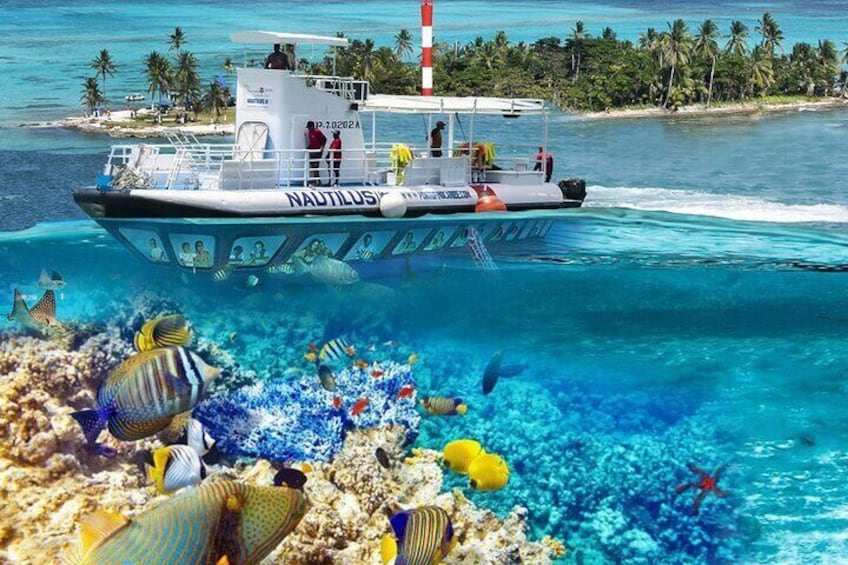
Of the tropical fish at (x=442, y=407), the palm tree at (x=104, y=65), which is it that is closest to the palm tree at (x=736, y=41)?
the palm tree at (x=104, y=65)

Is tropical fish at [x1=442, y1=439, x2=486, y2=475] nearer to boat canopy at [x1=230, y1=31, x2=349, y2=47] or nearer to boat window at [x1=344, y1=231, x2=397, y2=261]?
boat window at [x1=344, y1=231, x2=397, y2=261]

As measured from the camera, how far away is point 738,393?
1539 cm

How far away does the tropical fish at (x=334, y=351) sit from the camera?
15.4m

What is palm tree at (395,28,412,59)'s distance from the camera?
9569 cm

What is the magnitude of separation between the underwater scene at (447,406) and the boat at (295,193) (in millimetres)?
375

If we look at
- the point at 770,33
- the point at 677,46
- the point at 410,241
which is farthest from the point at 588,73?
the point at 410,241

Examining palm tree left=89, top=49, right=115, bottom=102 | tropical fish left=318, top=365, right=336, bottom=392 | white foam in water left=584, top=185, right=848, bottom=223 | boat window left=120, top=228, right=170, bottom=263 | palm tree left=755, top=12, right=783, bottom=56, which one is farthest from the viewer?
palm tree left=755, top=12, right=783, bottom=56

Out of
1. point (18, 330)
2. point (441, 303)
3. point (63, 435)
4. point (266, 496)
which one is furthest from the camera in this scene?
point (441, 303)

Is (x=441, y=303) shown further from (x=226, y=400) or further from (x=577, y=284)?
(x=226, y=400)

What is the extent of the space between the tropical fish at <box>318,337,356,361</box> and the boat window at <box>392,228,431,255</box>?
3229mm

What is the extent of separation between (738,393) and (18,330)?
10.3 meters

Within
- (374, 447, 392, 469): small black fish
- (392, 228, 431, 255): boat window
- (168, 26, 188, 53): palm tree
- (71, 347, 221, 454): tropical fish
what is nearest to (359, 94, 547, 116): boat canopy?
(392, 228, 431, 255): boat window

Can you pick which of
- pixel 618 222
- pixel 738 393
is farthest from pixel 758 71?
pixel 738 393

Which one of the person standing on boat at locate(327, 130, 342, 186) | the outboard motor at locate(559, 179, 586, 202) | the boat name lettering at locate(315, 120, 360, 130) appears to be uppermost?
the boat name lettering at locate(315, 120, 360, 130)
